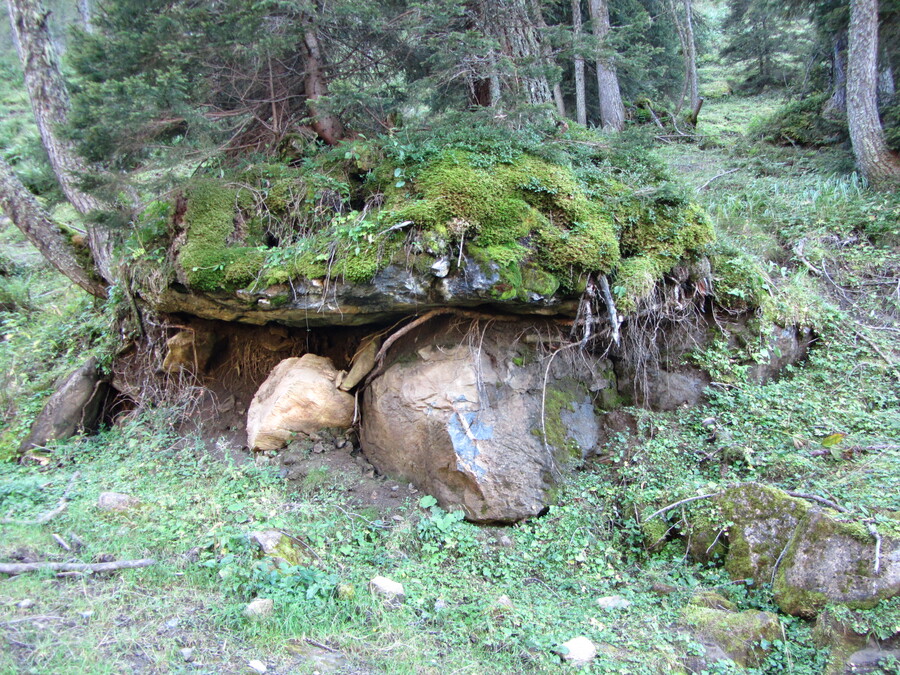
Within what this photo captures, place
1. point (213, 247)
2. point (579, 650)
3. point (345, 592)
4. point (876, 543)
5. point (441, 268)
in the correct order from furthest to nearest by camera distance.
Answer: point (213, 247), point (441, 268), point (345, 592), point (876, 543), point (579, 650)

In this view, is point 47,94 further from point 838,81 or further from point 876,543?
point 838,81

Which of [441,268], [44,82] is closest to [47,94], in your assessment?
[44,82]

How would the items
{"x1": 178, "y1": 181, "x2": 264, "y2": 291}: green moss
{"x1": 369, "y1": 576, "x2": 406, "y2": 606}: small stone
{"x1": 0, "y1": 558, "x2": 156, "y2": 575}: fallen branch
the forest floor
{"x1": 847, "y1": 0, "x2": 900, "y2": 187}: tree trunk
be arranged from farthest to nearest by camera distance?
1. {"x1": 847, "y1": 0, "x2": 900, "y2": 187}: tree trunk
2. {"x1": 178, "y1": 181, "x2": 264, "y2": 291}: green moss
3. {"x1": 369, "y1": 576, "x2": 406, "y2": 606}: small stone
4. {"x1": 0, "y1": 558, "x2": 156, "y2": 575}: fallen branch
5. the forest floor

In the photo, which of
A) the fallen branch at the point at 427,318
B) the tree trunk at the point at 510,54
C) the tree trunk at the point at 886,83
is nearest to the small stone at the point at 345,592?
the fallen branch at the point at 427,318

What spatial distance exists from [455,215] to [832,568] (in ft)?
12.1

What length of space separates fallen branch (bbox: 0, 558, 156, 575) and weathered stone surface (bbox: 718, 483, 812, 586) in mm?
4104

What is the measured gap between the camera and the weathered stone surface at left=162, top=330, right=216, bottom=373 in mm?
5781

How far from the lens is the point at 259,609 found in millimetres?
3215

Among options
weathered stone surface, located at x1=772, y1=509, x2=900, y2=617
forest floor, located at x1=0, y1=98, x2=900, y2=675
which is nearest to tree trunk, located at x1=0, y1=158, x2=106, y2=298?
forest floor, located at x1=0, y1=98, x2=900, y2=675

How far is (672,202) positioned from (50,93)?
25.7ft

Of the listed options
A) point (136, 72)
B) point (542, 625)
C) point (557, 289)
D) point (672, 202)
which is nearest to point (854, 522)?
point (542, 625)

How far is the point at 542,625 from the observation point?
3383 millimetres

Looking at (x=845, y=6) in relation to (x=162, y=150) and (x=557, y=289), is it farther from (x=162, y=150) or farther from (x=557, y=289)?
(x=162, y=150)

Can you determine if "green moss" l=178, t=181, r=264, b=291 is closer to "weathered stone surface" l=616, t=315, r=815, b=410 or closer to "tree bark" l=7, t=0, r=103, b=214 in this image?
"tree bark" l=7, t=0, r=103, b=214
